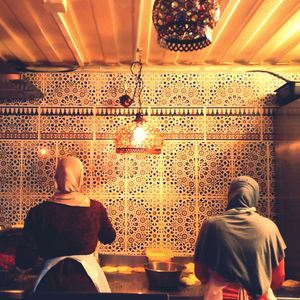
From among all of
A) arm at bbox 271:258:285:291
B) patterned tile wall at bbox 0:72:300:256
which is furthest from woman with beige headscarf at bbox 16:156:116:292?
patterned tile wall at bbox 0:72:300:256

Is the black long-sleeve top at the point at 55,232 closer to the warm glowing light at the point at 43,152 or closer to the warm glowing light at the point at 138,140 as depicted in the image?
the warm glowing light at the point at 138,140

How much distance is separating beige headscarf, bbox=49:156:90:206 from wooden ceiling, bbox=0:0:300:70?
86cm

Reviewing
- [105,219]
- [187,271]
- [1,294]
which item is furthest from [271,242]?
[1,294]

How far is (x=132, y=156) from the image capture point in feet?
12.1

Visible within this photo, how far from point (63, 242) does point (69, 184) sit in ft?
1.08

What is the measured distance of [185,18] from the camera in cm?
157

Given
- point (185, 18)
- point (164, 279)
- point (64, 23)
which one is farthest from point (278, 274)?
point (64, 23)

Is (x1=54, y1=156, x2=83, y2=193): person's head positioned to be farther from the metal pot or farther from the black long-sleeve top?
the metal pot

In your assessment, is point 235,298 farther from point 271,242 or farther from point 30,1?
point 30,1

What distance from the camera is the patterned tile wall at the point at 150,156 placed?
3652 millimetres

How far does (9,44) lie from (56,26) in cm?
57

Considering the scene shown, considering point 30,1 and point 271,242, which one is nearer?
point 271,242

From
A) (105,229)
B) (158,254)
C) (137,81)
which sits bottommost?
(158,254)

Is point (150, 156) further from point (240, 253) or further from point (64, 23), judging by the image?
point (240, 253)
